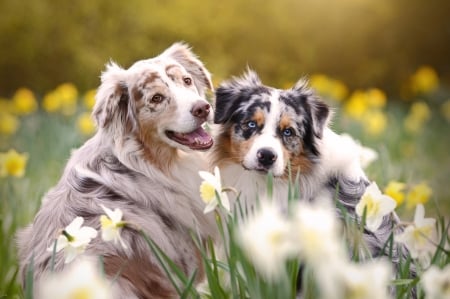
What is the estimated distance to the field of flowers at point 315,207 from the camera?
5.04 ft

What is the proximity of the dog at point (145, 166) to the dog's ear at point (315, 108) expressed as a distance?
0.49 metres

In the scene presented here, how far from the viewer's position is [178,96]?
10.9ft

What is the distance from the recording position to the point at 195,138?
10.9ft

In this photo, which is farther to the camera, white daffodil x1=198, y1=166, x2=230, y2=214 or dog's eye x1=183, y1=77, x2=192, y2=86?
dog's eye x1=183, y1=77, x2=192, y2=86

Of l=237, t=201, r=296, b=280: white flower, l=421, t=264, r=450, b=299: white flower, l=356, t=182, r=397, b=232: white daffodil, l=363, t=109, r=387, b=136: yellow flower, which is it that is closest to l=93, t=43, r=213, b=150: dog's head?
l=356, t=182, r=397, b=232: white daffodil

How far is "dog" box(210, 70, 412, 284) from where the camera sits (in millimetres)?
3199

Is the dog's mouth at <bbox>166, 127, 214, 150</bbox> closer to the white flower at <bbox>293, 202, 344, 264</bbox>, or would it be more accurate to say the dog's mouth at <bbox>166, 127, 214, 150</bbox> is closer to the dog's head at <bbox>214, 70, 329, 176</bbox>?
the dog's head at <bbox>214, 70, 329, 176</bbox>

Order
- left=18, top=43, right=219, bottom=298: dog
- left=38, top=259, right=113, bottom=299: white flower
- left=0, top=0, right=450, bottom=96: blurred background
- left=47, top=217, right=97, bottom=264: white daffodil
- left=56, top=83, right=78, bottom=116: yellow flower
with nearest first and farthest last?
left=38, top=259, right=113, bottom=299: white flower, left=47, top=217, right=97, bottom=264: white daffodil, left=18, top=43, right=219, bottom=298: dog, left=56, top=83, right=78, bottom=116: yellow flower, left=0, top=0, right=450, bottom=96: blurred background

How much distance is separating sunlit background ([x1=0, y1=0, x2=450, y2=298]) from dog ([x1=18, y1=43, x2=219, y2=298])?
313 cm

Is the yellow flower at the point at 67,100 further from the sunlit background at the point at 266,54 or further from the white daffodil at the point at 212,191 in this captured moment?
the white daffodil at the point at 212,191

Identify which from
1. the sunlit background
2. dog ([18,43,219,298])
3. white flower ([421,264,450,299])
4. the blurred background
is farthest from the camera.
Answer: the blurred background

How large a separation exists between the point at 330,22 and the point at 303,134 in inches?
307

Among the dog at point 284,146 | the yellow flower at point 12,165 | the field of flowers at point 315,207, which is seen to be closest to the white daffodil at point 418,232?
the field of flowers at point 315,207

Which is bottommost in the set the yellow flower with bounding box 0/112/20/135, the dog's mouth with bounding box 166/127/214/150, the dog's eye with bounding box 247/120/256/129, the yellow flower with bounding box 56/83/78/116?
the yellow flower with bounding box 0/112/20/135
